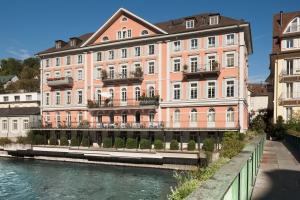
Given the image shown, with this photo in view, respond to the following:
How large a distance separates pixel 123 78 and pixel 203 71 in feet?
34.4

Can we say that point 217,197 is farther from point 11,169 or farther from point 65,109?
point 65,109

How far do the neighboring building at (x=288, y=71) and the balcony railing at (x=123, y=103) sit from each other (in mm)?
16880

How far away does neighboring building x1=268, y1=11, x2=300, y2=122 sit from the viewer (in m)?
42.0

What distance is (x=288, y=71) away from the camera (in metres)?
43.1

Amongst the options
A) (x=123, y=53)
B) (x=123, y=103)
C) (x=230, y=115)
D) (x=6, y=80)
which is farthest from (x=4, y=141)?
(x=6, y=80)

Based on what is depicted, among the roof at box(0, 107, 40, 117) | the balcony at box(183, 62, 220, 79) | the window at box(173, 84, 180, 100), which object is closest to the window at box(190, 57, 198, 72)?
the balcony at box(183, 62, 220, 79)

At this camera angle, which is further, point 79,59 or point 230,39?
point 79,59

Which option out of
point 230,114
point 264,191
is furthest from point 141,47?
point 264,191

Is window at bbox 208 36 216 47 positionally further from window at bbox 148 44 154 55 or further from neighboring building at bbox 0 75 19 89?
neighboring building at bbox 0 75 19 89

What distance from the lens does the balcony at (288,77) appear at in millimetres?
41875

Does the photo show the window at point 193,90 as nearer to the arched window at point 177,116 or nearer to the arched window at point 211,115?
the arched window at point 211,115

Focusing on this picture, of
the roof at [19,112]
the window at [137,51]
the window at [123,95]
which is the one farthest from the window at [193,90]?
the roof at [19,112]

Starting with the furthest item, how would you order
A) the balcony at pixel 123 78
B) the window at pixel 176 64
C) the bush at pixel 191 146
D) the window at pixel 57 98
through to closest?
the window at pixel 57 98 → the balcony at pixel 123 78 → the window at pixel 176 64 → the bush at pixel 191 146

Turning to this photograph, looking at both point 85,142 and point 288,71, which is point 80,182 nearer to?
point 85,142
